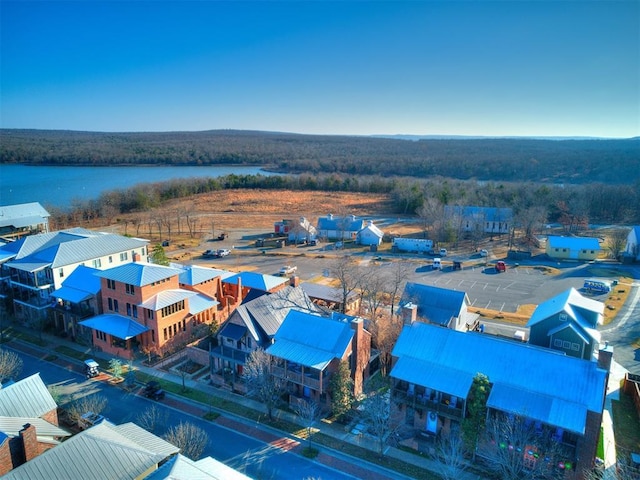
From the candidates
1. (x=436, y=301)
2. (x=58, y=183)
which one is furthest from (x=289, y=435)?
(x=58, y=183)

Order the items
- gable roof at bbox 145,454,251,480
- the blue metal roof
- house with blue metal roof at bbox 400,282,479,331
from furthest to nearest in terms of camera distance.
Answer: house with blue metal roof at bbox 400,282,479,331 < the blue metal roof < gable roof at bbox 145,454,251,480

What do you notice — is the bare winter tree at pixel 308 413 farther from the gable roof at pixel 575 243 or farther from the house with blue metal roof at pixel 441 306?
the gable roof at pixel 575 243

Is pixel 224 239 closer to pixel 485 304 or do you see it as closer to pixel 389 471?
pixel 485 304

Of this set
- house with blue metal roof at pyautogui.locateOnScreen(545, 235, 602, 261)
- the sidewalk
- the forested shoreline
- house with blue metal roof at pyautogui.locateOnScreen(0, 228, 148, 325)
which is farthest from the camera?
the forested shoreline

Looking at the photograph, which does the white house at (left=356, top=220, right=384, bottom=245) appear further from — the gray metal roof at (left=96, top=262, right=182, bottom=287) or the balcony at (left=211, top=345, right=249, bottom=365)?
the balcony at (left=211, top=345, right=249, bottom=365)

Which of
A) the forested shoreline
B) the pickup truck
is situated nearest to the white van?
the forested shoreline

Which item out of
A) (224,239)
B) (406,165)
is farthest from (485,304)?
(406,165)

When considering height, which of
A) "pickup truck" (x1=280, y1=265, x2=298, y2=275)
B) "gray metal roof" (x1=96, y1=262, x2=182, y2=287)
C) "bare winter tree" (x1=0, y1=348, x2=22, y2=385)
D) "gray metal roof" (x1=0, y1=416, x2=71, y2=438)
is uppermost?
"gray metal roof" (x1=96, y1=262, x2=182, y2=287)
